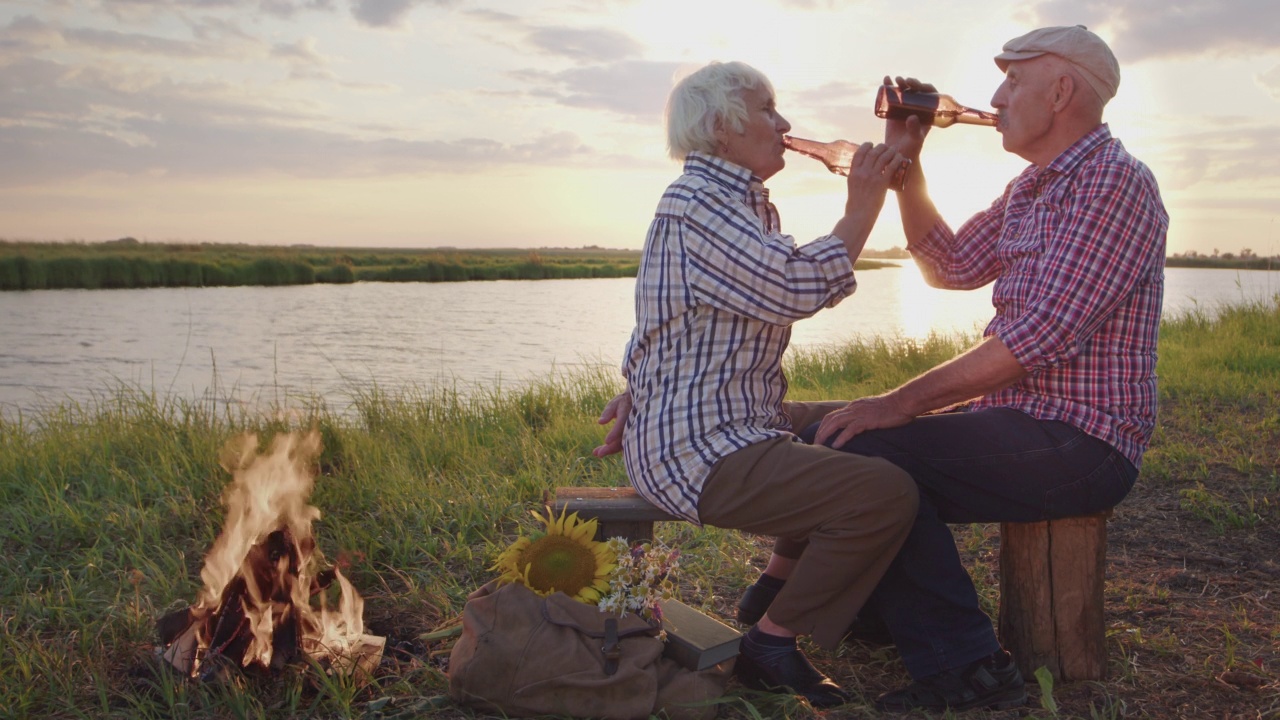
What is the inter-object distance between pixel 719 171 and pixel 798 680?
136 centimetres

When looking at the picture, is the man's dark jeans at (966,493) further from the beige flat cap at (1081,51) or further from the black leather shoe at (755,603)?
the beige flat cap at (1081,51)

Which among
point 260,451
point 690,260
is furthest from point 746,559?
point 260,451

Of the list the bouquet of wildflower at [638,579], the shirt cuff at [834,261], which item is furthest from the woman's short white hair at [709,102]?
the bouquet of wildflower at [638,579]

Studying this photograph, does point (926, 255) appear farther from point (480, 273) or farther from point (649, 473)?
point (480, 273)

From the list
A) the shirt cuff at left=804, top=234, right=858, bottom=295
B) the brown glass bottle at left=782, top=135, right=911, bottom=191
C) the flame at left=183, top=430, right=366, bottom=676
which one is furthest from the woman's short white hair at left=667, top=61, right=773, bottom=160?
the flame at left=183, top=430, right=366, bottom=676

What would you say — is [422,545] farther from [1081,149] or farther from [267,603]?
[1081,149]

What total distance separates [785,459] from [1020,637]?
930 millimetres

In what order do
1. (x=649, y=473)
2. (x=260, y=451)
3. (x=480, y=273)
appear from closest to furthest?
(x=649, y=473) < (x=260, y=451) < (x=480, y=273)

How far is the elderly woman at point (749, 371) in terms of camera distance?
7.56ft

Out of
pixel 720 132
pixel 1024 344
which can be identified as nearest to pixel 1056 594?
pixel 1024 344

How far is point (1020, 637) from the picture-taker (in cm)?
264

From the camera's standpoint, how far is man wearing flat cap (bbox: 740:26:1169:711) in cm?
236

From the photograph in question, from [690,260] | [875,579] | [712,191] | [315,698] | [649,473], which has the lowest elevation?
[315,698]

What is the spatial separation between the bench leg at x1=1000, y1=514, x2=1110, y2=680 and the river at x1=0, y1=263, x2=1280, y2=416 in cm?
511
